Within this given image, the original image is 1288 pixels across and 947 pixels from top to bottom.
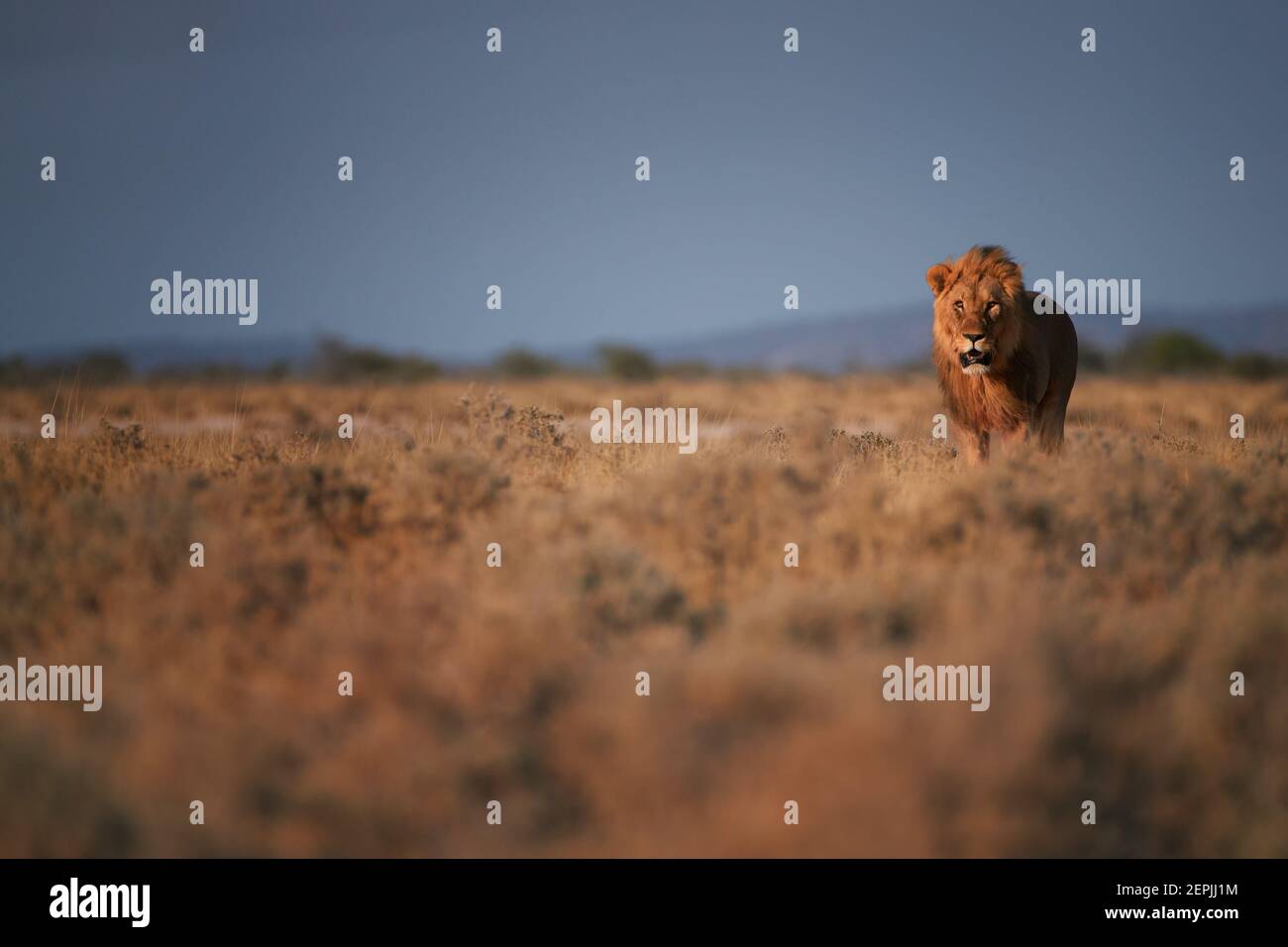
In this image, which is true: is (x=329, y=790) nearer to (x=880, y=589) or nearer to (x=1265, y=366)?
(x=880, y=589)

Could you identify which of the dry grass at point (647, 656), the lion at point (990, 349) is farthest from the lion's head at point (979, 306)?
the dry grass at point (647, 656)

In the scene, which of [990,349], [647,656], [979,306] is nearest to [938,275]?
[979,306]

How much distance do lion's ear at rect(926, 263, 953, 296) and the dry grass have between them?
2.13 m

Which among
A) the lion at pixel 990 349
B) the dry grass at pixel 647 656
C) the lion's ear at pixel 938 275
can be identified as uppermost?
the lion's ear at pixel 938 275

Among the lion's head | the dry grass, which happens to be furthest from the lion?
the dry grass

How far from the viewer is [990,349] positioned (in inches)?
347

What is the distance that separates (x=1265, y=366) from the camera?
5156 centimetres

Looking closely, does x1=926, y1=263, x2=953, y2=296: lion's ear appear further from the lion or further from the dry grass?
the dry grass

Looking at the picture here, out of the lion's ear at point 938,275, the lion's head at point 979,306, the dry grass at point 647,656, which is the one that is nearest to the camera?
the dry grass at point 647,656

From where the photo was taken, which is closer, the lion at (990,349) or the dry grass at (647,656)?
the dry grass at (647,656)

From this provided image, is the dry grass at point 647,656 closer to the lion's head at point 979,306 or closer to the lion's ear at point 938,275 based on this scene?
the lion's head at point 979,306

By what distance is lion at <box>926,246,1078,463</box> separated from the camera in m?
8.88

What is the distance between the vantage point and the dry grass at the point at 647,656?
379 cm
